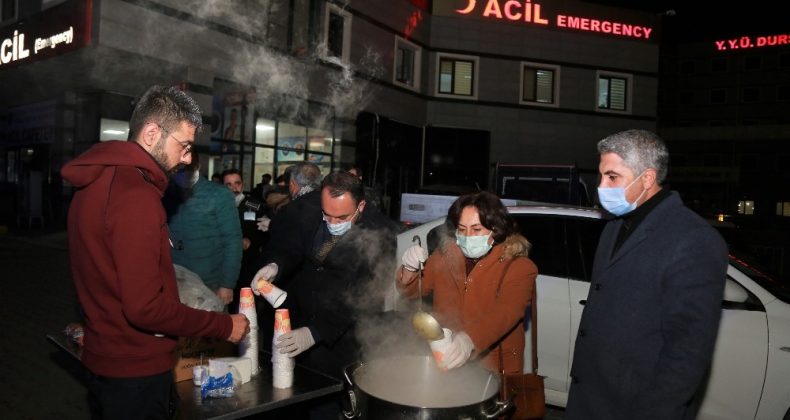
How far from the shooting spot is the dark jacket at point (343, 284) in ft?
11.4

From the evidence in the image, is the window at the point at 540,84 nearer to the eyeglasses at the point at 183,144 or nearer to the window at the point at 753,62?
the eyeglasses at the point at 183,144

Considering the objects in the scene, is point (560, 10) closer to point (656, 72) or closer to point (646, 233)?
point (656, 72)

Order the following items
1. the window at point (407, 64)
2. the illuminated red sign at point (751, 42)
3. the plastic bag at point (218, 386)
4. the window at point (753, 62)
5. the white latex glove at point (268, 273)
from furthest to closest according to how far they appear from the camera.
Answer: the window at point (753, 62), the illuminated red sign at point (751, 42), the window at point (407, 64), the white latex glove at point (268, 273), the plastic bag at point (218, 386)

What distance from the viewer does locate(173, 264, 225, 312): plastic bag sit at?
2975 millimetres

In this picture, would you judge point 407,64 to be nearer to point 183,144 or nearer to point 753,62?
point 183,144

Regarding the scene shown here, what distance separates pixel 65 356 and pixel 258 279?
4.28 metres

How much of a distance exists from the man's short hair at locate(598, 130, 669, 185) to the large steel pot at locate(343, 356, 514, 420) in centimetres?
121

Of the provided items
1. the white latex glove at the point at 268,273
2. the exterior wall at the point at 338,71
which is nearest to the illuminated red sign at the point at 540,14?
the exterior wall at the point at 338,71

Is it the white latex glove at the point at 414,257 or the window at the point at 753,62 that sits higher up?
the window at the point at 753,62

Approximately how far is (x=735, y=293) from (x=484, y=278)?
2437 mm

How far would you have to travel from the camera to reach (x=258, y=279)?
3.21 metres

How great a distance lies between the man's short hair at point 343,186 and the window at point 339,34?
1360cm

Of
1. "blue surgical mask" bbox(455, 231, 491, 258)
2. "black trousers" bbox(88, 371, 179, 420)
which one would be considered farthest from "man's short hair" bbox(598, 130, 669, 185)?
"black trousers" bbox(88, 371, 179, 420)

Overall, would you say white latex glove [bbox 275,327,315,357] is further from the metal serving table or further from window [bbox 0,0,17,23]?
window [bbox 0,0,17,23]
